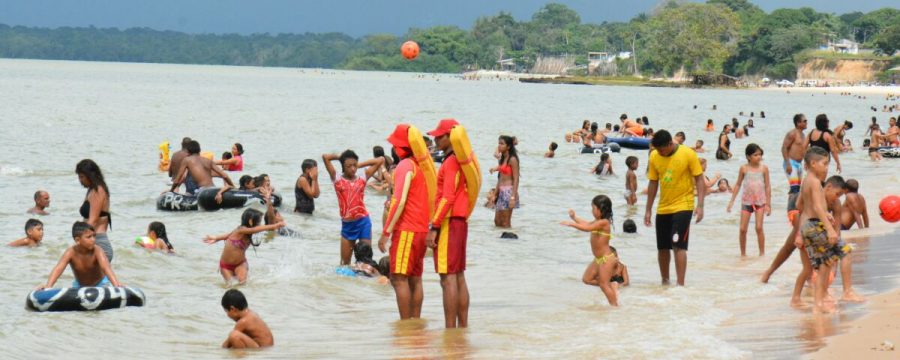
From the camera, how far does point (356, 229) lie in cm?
1254

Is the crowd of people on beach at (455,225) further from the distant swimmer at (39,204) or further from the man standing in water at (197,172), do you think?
the distant swimmer at (39,204)

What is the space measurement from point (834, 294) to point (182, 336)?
5.55 meters

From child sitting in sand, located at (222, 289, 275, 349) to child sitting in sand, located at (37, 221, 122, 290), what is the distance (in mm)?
1861

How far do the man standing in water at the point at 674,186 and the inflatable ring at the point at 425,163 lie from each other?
2.91 m

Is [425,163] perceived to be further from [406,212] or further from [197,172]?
[197,172]

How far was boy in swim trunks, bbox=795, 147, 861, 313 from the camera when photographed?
354 inches

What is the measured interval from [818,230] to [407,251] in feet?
10.5

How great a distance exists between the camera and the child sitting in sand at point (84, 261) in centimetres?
1000

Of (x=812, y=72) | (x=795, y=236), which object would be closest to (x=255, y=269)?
(x=795, y=236)

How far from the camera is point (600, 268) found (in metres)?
10.6

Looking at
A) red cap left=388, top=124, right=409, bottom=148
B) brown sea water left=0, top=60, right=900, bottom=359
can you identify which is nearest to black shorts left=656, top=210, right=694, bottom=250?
brown sea water left=0, top=60, right=900, bottom=359

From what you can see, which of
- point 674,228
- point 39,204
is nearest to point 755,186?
point 674,228

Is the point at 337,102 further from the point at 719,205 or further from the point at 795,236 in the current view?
the point at 795,236

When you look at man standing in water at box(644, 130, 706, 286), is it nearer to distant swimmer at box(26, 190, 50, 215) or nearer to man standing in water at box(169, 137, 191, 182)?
man standing in water at box(169, 137, 191, 182)
